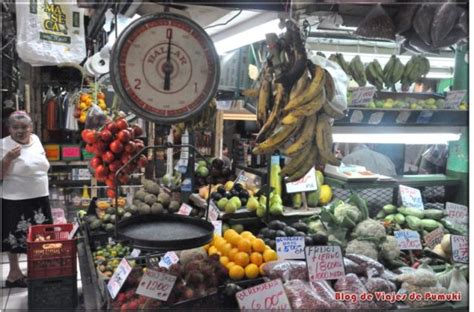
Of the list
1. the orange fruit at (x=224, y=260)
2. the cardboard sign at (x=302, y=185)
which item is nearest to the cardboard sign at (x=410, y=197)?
the cardboard sign at (x=302, y=185)

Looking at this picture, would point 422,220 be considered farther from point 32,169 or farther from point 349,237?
point 32,169

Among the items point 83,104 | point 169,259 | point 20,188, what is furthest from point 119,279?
point 83,104

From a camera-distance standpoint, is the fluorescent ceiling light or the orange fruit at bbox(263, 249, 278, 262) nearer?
the orange fruit at bbox(263, 249, 278, 262)

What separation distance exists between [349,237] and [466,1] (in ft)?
5.25

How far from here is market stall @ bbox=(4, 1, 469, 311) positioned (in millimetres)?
1426

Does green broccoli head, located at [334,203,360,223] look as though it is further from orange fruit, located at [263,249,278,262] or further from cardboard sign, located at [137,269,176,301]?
cardboard sign, located at [137,269,176,301]

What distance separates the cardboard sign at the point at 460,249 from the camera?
2.20 meters

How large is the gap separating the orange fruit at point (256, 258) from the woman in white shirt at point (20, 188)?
257 centimetres

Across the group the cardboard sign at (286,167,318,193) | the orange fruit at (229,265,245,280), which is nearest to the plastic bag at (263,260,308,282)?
the orange fruit at (229,265,245,280)

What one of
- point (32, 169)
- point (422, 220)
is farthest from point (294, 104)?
point (32, 169)

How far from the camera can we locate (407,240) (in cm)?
256

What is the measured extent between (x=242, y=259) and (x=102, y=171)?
99 cm

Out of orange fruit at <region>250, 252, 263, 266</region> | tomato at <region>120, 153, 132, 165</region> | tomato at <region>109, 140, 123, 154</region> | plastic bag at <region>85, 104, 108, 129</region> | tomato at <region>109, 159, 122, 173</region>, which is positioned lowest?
orange fruit at <region>250, 252, 263, 266</region>

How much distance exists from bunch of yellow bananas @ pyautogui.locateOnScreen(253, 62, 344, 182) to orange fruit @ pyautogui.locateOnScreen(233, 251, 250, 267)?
665mm
